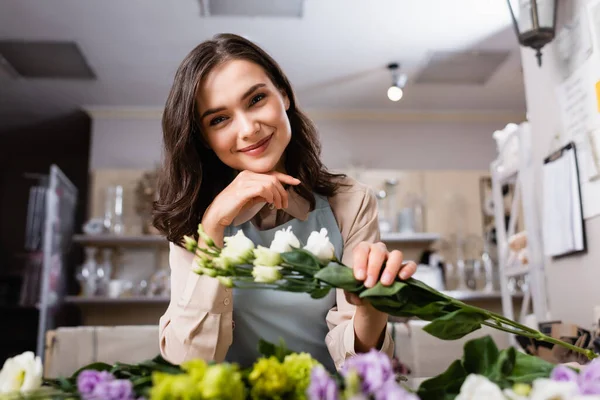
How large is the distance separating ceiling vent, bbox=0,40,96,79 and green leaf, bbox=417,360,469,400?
3592mm

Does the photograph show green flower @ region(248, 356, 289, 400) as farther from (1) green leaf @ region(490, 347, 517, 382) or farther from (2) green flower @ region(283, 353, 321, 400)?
(1) green leaf @ region(490, 347, 517, 382)

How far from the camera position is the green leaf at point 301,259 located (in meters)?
0.40

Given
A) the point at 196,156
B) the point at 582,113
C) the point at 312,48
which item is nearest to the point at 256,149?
the point at 196,156

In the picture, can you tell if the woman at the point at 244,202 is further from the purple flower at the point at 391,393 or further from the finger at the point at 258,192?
the purple flower at the point at 391,393

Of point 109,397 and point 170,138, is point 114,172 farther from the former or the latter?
point 109,397

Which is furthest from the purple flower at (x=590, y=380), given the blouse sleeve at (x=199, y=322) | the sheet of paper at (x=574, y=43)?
the sheet of paper at (x=574, y=43)

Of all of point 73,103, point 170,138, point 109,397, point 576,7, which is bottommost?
point 109,397

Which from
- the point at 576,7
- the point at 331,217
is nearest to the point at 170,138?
the point at 331,217

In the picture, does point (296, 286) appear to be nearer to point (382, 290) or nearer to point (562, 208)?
point (382, 290)

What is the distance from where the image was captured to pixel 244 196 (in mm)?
728

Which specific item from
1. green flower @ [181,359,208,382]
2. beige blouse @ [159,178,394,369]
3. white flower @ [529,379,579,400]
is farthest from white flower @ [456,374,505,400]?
beige blouse @ [159,178,394,369]

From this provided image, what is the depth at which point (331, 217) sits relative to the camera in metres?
1.05

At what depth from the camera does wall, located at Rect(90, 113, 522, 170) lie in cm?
476

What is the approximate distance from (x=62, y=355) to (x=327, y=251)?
4.67 feet
